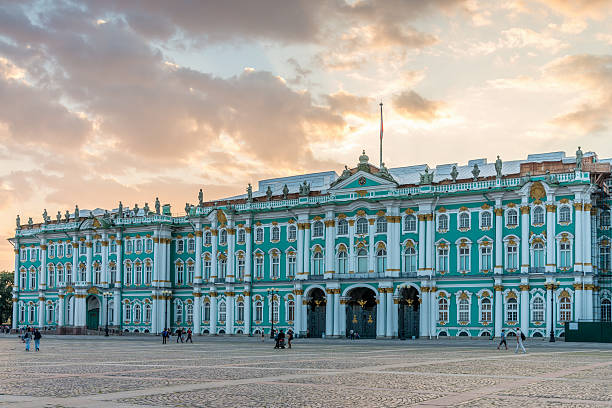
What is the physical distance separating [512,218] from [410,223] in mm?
10021

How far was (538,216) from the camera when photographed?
7606 cm

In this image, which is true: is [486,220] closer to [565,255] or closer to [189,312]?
[565,255]


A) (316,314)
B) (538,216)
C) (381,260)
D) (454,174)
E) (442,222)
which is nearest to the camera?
(538,216)

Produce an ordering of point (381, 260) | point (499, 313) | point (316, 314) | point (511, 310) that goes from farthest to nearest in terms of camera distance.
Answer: point (316, 314), point (381, 260), point (499, 313), point (511, 310)

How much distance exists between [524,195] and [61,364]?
1906 inches

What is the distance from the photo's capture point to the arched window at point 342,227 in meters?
86.6

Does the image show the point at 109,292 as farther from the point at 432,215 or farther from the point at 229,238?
the point at 432,215

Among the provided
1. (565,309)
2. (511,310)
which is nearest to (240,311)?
(511,310)

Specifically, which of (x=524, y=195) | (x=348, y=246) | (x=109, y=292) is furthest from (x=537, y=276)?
(x=109, y=292)

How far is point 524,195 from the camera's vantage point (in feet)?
250

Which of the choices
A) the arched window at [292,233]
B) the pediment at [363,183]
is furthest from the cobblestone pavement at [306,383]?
the arched window at [292,233]

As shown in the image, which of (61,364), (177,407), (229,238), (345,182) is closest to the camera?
(177,407)

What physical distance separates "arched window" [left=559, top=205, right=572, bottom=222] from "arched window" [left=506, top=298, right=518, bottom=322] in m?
8.49

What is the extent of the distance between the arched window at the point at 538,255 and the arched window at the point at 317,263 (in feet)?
72.2
